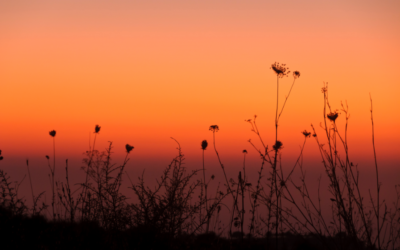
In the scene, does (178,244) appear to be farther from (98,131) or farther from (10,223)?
(98,131)

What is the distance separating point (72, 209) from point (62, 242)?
0.37 meters

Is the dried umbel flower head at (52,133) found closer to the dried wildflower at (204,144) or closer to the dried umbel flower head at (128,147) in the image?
the dried umbel flower head at (128,147)

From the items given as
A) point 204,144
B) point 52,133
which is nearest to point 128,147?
point 204,144

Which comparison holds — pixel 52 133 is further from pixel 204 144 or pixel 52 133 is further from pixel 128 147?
pixel 204 144

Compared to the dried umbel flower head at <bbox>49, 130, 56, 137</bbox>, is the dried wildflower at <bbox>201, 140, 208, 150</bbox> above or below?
below

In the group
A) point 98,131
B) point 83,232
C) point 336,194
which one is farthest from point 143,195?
point 98,131

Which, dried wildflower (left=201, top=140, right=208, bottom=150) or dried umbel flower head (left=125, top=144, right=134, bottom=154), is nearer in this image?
dried wildflower (left=201, top=140, right=208, bottom=150)

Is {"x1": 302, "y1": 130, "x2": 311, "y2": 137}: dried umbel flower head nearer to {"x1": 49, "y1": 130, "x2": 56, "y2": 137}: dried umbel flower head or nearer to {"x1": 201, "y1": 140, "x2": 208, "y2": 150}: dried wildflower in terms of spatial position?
{"x1": 201, "y1": 140, "x2": 208, "y2": 150}: dried wildflower

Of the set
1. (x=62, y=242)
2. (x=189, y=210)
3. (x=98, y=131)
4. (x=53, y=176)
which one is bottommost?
(x=62, y=242)

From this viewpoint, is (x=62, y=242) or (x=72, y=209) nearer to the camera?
(x=62, y=242)

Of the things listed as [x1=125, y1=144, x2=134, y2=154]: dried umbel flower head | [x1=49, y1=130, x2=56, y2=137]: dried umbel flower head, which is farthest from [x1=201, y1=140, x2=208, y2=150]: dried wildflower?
[x1=49, y1=130, x2=56, y2=137]: dried umbel flower head

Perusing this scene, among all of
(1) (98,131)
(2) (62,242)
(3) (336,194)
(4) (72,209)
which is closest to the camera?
(3) (336,194)

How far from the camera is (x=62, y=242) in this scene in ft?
11.2

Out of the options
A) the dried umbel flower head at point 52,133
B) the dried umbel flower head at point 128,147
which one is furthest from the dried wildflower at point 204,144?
the dried umbel flower head at point 52,133
